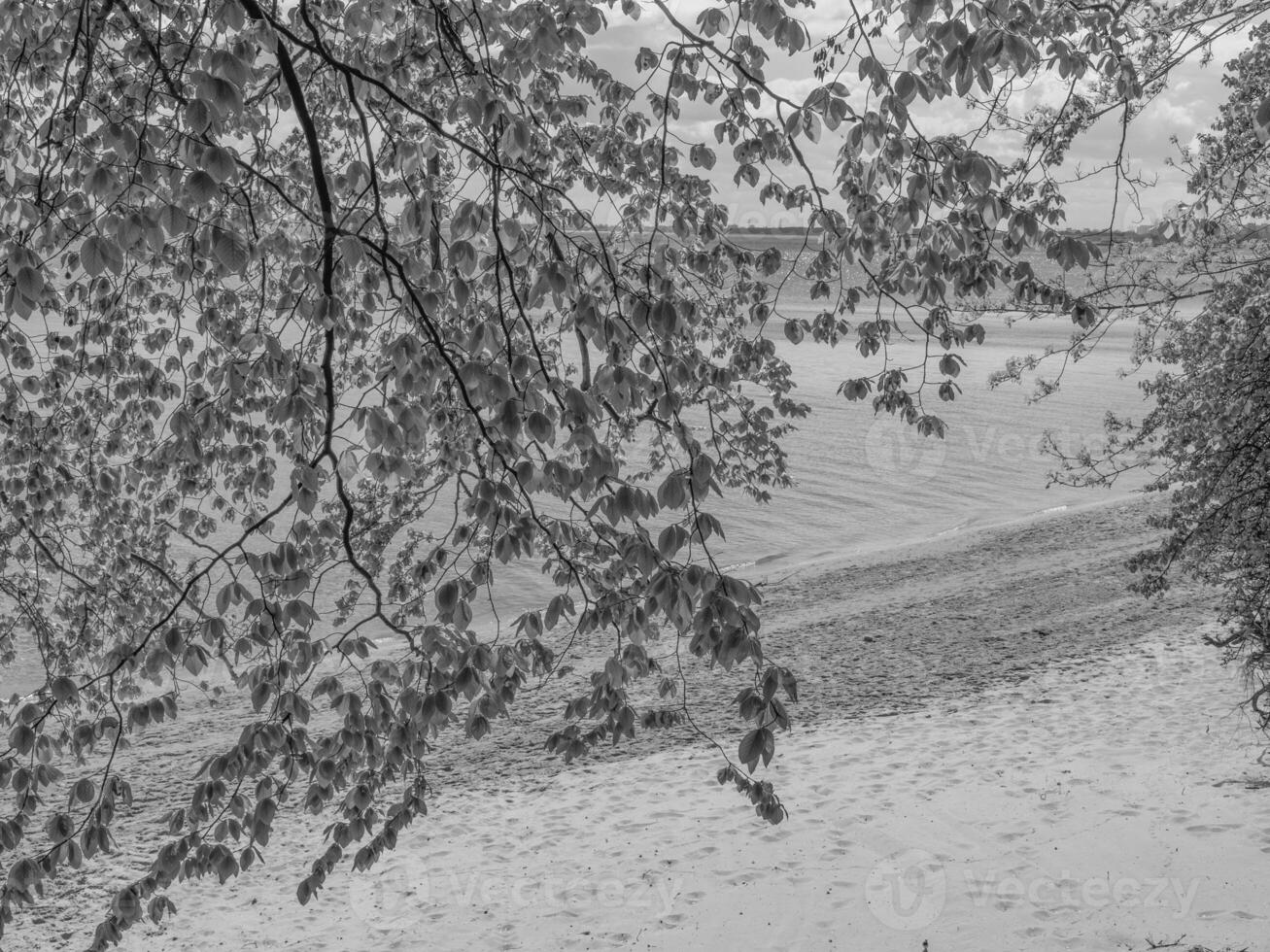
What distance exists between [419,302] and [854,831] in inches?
281

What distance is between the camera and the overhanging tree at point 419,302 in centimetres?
284

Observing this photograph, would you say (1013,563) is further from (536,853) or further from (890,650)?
(536,853)

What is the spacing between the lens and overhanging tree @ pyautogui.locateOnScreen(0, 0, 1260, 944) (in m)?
2.84

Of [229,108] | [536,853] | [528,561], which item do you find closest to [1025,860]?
[536,853]

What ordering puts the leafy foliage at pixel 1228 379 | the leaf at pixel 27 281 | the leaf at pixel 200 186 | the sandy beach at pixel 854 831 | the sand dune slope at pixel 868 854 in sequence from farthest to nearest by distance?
the sandy beach at pixel 854 831 → the sand dune slope at pixel 868 854 → the leafy foliage at pixel 1228 379 → the leaf at pixel 27 281 → the leaf at pixel 200 186

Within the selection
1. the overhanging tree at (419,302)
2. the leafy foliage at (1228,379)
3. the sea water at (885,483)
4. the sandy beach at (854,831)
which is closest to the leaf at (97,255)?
the overhanging tree at (419,302)

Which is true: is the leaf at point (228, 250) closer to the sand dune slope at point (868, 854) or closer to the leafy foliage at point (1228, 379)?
the leafy foliage at point (1228, 379)

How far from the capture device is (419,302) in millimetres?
2938

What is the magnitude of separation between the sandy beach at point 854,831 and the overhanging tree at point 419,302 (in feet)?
Answer: 8.93

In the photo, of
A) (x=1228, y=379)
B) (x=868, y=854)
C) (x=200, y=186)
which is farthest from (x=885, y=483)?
(x=200, y=186)

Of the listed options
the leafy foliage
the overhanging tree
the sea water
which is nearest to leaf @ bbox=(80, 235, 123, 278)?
the overhanging tree

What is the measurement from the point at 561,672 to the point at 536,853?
15.4 ft

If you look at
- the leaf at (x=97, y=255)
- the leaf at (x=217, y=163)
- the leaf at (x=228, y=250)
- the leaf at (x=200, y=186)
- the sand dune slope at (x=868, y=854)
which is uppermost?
the leaf at (x=217, y=163)

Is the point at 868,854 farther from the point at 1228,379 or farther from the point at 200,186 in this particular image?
the point at 200,186
